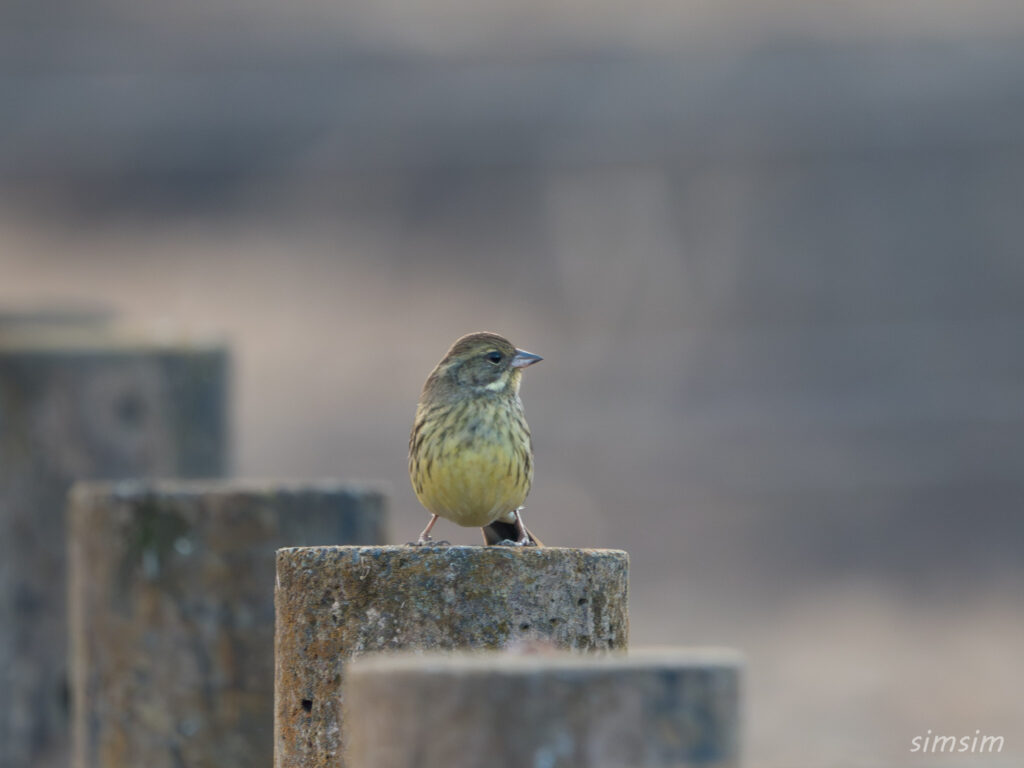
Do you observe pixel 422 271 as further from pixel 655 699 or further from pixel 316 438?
pixel 655 699

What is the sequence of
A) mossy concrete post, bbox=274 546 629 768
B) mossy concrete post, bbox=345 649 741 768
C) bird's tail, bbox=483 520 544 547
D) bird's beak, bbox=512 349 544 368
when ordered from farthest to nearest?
bird's beak, bbox=512 349 544 368 → bird's tail, bbox=483 520 544 547 → mossy concrete post, bbox=274 546 629 768 → mossy concrete post, bbox=345 649 741 768

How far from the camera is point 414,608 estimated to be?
3.86 meters

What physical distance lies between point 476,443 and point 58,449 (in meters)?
2.67

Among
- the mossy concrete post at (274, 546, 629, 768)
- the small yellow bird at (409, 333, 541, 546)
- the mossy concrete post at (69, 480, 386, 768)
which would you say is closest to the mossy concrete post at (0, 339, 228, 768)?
the mossy concrete post at (69, 480, 386, 768)

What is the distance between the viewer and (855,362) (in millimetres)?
23234

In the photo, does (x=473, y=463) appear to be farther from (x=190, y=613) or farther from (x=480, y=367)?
(x=190, y=613)

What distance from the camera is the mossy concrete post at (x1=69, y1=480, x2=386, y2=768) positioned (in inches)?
216

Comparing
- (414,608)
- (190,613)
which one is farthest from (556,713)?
(190,613)

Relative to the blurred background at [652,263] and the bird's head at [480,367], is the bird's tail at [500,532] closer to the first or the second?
the bird's head at [480,367]

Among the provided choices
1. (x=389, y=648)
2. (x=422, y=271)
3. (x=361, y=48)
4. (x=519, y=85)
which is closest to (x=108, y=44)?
(x=361, y=48)

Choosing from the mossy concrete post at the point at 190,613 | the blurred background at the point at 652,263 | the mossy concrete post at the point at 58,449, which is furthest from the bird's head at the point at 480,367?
the blurred background at the point at 652,263

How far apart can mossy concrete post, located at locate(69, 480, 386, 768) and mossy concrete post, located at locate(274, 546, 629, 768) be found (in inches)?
57.0

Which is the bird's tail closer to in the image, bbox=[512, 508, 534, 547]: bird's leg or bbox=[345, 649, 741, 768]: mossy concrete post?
bbox=[512, 508, 534, 547]: bird's leg

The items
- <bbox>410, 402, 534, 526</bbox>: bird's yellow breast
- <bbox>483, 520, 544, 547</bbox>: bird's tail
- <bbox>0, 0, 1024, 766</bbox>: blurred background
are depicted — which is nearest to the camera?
<bbox>410, 402, 534, 526</bbox>: bird's yellow breast
